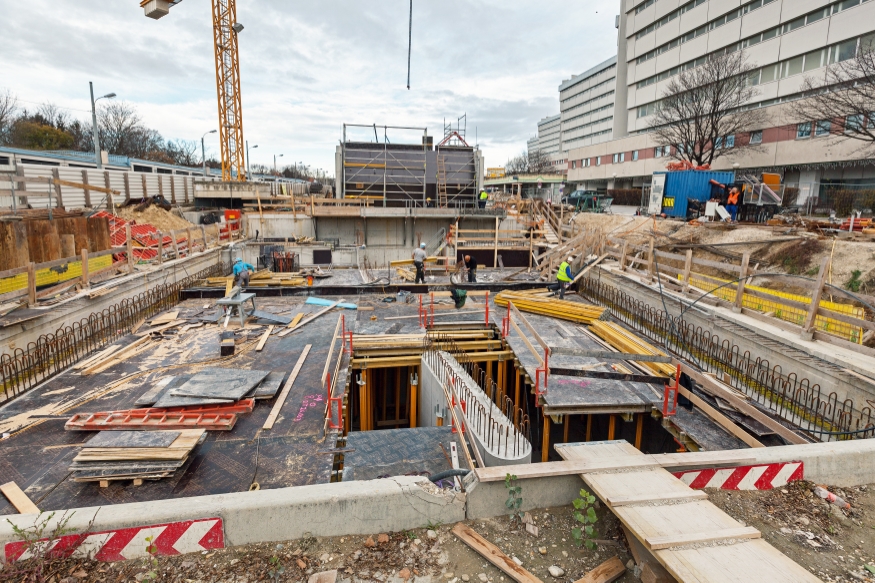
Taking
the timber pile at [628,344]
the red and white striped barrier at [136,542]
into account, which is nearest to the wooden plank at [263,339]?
the red and white striped barrier at [136,542]

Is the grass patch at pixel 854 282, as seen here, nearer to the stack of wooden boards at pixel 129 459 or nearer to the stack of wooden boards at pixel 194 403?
the stack of wooden boards at pixel 194 403

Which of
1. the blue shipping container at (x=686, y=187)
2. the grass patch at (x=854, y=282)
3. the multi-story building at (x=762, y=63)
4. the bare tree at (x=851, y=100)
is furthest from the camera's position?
the multi-story building at (x=762, y=63)

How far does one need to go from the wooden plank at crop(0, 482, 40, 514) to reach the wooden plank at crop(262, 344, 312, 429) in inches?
108

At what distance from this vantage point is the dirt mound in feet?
82.7

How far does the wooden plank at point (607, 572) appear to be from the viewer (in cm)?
357

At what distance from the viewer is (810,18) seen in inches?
1125

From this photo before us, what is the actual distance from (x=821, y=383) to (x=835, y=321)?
1.46 meters

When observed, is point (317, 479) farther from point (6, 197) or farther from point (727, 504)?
point (6, 197)

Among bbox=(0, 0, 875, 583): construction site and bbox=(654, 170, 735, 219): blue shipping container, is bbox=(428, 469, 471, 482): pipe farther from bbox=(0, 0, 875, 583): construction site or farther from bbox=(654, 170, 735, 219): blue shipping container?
bbox=(654, 170, 735, 219): blue shipping container

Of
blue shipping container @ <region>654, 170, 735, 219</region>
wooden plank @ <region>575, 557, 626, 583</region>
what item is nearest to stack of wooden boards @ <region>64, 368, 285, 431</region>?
wooden plank @ <region>575, 557, 626, 583</region>

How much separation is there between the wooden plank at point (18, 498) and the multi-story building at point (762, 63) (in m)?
32.2

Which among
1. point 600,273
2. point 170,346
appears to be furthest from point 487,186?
point 170,346

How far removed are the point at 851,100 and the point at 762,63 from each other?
12307 mm

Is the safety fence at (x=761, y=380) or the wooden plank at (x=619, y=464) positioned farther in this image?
the safety fence at (x=761, y=380)
